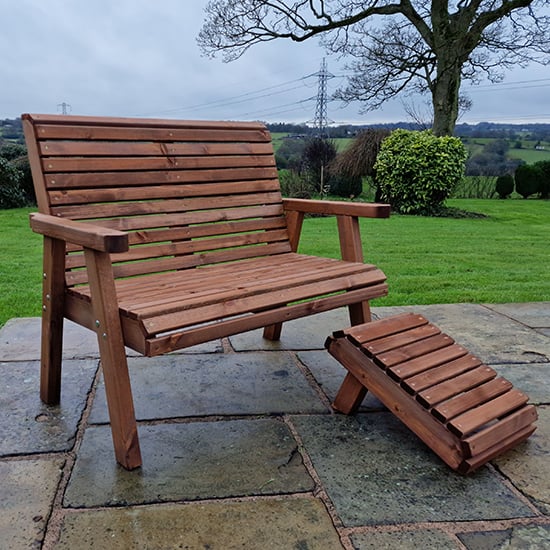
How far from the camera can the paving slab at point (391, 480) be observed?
154 centimetres

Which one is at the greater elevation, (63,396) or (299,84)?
(299,84)

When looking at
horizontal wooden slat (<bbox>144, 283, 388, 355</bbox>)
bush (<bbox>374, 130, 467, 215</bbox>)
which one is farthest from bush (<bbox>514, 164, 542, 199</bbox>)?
horizontal wooden slat (<bbox>144, 283, 388, 355</bbox>)

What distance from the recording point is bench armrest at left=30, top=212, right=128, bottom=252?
1.54 metres

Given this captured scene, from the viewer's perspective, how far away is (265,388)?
237cm

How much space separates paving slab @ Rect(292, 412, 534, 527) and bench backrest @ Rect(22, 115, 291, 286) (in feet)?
3.07

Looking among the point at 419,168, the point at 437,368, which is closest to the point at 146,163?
the point at 437,368

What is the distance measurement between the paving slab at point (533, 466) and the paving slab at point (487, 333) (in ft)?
2.47

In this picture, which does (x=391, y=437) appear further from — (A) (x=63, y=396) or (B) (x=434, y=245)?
(B) (x=434, y=245)

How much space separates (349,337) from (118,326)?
81cm

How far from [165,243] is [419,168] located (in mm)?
8464

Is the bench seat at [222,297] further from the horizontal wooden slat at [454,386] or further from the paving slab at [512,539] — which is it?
the paving slab at [512,539]

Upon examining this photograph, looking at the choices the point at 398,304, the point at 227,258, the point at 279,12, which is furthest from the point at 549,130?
the point at 227,258

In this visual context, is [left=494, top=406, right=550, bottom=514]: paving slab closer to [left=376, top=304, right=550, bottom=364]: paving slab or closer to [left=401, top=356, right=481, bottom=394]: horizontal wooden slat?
[left=401, top=356, right=481, bottom=394]: horizontal wooden slat

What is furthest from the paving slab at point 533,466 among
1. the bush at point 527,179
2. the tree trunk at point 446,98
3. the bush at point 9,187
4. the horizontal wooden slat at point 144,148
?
the bush at point 527,179
